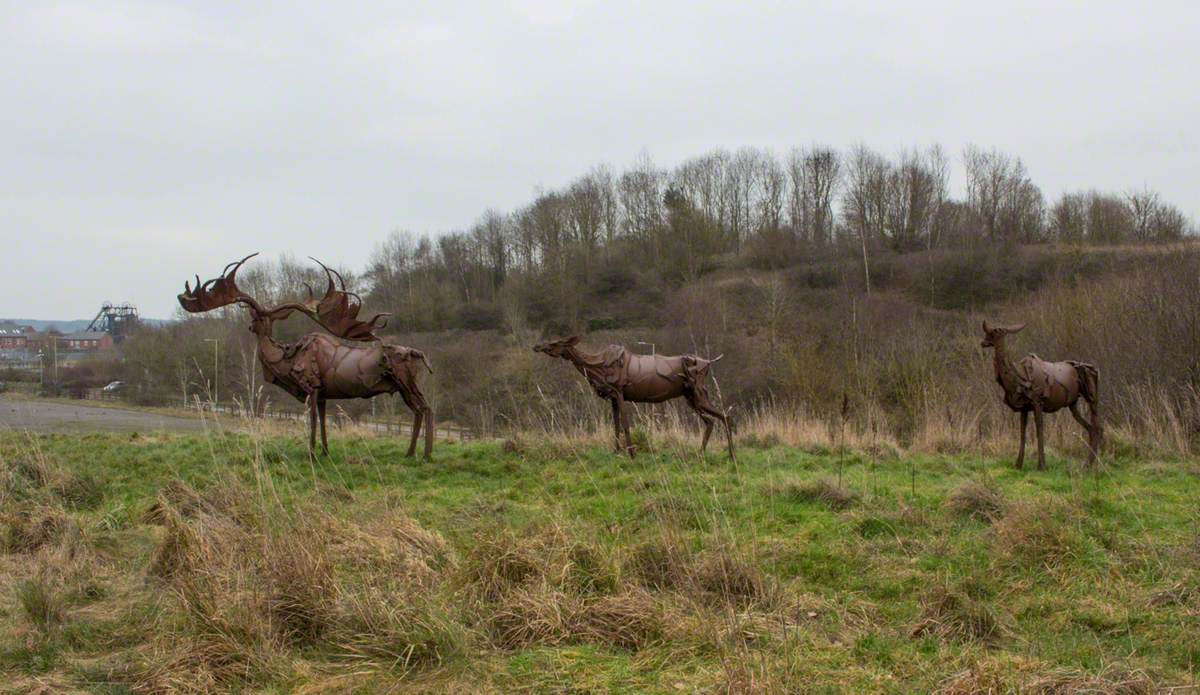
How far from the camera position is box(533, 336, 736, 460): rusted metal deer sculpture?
10.1 metres

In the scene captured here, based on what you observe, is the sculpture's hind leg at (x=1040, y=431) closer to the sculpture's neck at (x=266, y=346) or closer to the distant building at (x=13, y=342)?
the sculpture's neck at (x=266, y=346)

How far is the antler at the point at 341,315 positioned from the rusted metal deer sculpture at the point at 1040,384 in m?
6.86

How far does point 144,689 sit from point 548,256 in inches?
1807

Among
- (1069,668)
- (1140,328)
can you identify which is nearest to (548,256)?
(1140,328)

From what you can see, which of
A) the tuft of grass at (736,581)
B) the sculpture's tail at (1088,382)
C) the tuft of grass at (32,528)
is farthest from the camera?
the sculpture's tail at (1088,382)

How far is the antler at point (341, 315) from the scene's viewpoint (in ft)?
31.9

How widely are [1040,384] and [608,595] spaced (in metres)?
6.61

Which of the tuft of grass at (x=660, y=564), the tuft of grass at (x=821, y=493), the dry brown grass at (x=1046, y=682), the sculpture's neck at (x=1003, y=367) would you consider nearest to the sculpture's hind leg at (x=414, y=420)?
the tuft of grass at (x=821, y=493)

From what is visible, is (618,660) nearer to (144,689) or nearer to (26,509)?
(144,689)

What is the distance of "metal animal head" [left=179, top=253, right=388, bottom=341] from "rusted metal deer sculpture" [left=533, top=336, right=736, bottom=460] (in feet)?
6.84

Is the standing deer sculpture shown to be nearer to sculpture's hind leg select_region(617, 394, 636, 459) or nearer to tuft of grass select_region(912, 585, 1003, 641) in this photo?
sculpture's hind leg select_region(617, 394, 636, 459)

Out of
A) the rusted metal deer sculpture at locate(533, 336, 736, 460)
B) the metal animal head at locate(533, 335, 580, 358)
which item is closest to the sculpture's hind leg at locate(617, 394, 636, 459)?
the rusted metal deer sculpture at locate(533, 336, 736, 460)

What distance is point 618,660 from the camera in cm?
427

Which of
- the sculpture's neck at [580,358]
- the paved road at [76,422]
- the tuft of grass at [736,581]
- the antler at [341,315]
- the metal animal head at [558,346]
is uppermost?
the antler at [341,315]
